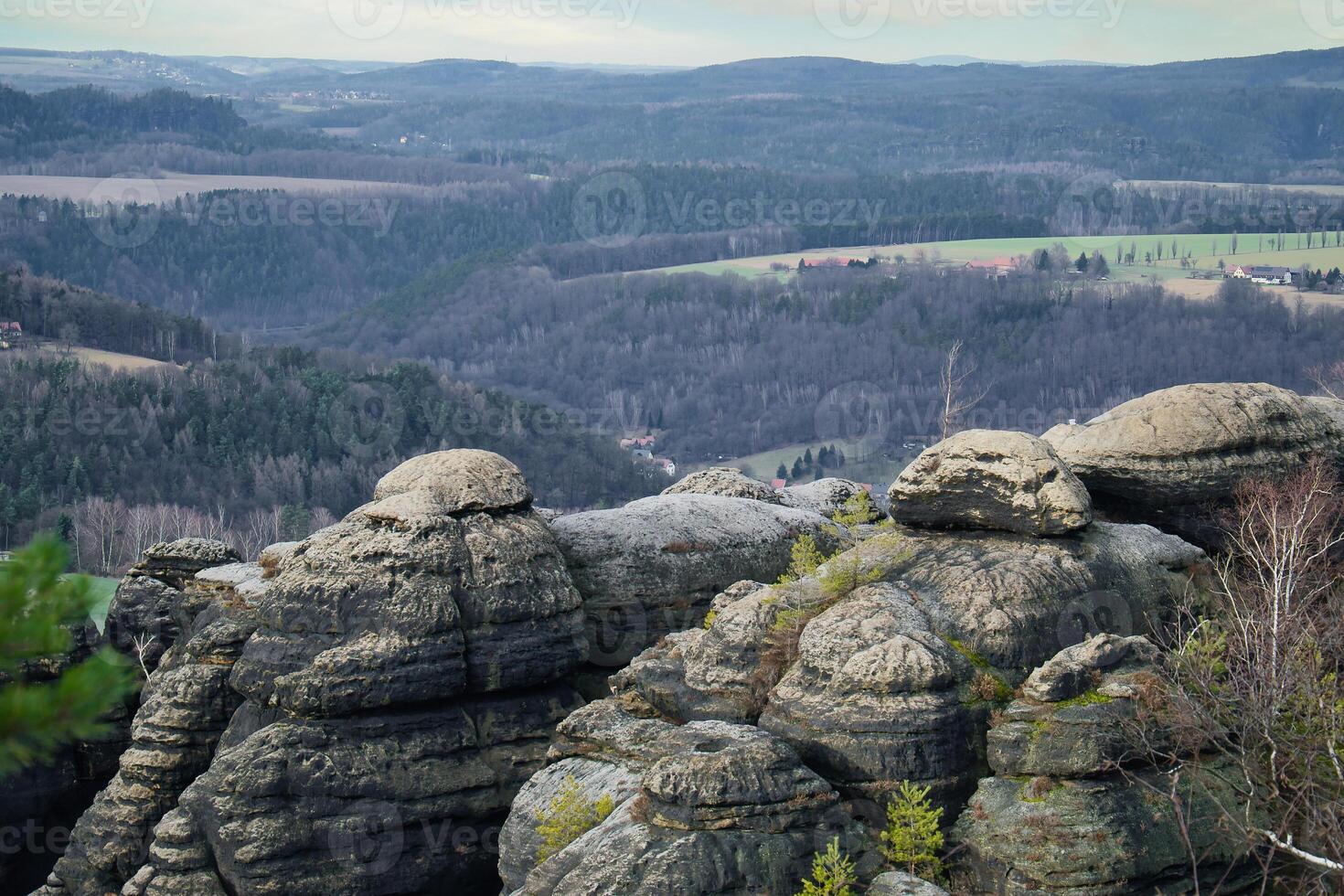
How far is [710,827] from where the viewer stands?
902 inches

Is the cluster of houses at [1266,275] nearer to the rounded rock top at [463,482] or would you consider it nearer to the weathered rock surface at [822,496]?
the weathered rock surface at [822,496]

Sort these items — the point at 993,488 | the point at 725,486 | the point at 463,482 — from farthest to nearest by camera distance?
the point at 725,486
the point at 463,482
the point at 993,488

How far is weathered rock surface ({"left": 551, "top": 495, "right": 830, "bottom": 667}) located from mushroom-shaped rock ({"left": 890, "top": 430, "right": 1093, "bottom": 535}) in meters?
5.72

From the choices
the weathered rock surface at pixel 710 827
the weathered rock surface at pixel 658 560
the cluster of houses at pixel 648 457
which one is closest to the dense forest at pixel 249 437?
the cluster of houses at pixel 648 457

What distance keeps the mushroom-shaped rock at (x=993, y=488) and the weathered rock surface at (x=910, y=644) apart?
1.28ft

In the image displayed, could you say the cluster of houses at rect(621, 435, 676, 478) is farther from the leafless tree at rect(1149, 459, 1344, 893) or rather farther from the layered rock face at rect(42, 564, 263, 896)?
the leafless tree at rect(1149, 459, 1344, 893)

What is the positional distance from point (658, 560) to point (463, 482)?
5017 millimetres

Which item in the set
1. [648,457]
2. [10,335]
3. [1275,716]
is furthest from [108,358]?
[1275,716]

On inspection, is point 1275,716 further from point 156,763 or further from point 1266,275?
→ point 1266,275

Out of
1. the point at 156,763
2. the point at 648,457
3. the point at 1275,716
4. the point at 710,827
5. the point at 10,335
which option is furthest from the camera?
the point at 648,457

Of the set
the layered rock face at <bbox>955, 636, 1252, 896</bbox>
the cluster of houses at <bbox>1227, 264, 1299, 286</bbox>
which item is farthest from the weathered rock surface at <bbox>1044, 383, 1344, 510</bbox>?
the cluster of houses at <bbox>1227, 264, 1299, 286</bbox>

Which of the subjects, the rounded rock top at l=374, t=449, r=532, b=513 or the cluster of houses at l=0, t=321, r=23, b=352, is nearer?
the rounded rock top at l=374, t=449, r=532, b=513

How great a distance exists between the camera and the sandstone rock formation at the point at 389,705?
95.3 feet

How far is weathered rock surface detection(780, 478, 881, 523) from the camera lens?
41500mm
